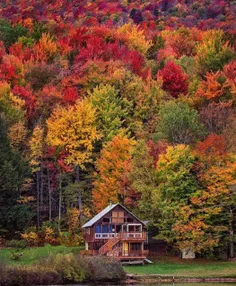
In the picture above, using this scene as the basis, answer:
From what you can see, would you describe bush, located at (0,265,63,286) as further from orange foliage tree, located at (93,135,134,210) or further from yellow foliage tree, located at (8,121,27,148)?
yellow foliage tree, located at (8,121,27,148)

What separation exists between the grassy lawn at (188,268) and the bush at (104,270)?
4.55m

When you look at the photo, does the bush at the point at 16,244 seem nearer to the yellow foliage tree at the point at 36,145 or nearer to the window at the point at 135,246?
the window at the point at 135,246

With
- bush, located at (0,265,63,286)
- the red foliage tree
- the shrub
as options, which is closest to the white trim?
the shrub

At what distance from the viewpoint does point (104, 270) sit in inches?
2330

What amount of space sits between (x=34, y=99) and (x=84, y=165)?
1461 centimetres

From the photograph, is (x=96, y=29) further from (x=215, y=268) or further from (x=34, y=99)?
(x=215, y=268)

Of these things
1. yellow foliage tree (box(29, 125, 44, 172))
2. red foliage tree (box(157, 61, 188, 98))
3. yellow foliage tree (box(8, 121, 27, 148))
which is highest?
red foliage tree (box(157, 61, 188, 98))

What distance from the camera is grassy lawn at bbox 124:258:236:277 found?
6381cm

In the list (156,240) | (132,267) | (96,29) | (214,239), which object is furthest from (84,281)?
(96,29)

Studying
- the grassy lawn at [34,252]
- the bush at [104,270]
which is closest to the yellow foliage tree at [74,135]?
the grassy lawn at [34,252]

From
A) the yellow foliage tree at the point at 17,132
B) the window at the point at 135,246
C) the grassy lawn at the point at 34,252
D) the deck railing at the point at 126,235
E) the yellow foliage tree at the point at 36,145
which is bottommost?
the grassy lawn at the point at 34,252

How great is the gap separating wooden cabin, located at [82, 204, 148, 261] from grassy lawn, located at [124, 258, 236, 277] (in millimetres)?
2981

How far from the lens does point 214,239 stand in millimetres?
71125

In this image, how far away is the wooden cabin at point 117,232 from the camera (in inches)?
2830
